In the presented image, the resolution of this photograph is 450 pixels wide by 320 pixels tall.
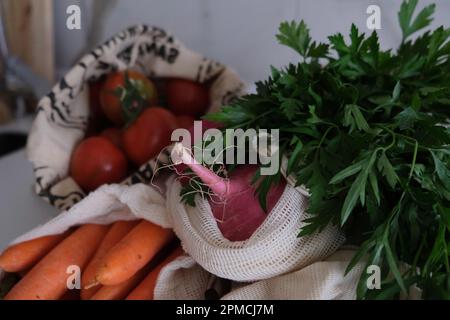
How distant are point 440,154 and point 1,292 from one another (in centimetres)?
52

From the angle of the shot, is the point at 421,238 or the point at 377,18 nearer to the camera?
the point at 421,238

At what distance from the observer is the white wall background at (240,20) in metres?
0.73

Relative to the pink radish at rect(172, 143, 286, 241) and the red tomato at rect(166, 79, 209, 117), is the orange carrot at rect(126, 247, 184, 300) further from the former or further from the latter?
the red tomato at rect(166, 79, 209, 117)

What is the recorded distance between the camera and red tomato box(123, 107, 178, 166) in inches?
24.1

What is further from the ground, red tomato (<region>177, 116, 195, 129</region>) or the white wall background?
the white wall background

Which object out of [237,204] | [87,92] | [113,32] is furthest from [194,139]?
[113,32]

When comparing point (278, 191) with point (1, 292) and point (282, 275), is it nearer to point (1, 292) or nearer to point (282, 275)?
point (282, 275)

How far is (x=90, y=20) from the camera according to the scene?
2.91 feet

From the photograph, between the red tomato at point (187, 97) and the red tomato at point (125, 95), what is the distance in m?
0.03

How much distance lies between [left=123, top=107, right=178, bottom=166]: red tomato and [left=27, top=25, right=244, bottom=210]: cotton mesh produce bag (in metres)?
0.04

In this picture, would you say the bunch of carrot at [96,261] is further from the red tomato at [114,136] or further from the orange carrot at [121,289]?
the red tomato at [114,136]

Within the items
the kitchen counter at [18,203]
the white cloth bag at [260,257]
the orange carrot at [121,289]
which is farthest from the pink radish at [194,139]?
the kitchen counter at [18,203]

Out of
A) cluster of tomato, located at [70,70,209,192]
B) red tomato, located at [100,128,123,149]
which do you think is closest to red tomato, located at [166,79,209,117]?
cluster of tomato, located at [70,70,209,192]

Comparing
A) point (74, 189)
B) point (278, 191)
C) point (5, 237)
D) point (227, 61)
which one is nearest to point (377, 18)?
point (227, 61)
